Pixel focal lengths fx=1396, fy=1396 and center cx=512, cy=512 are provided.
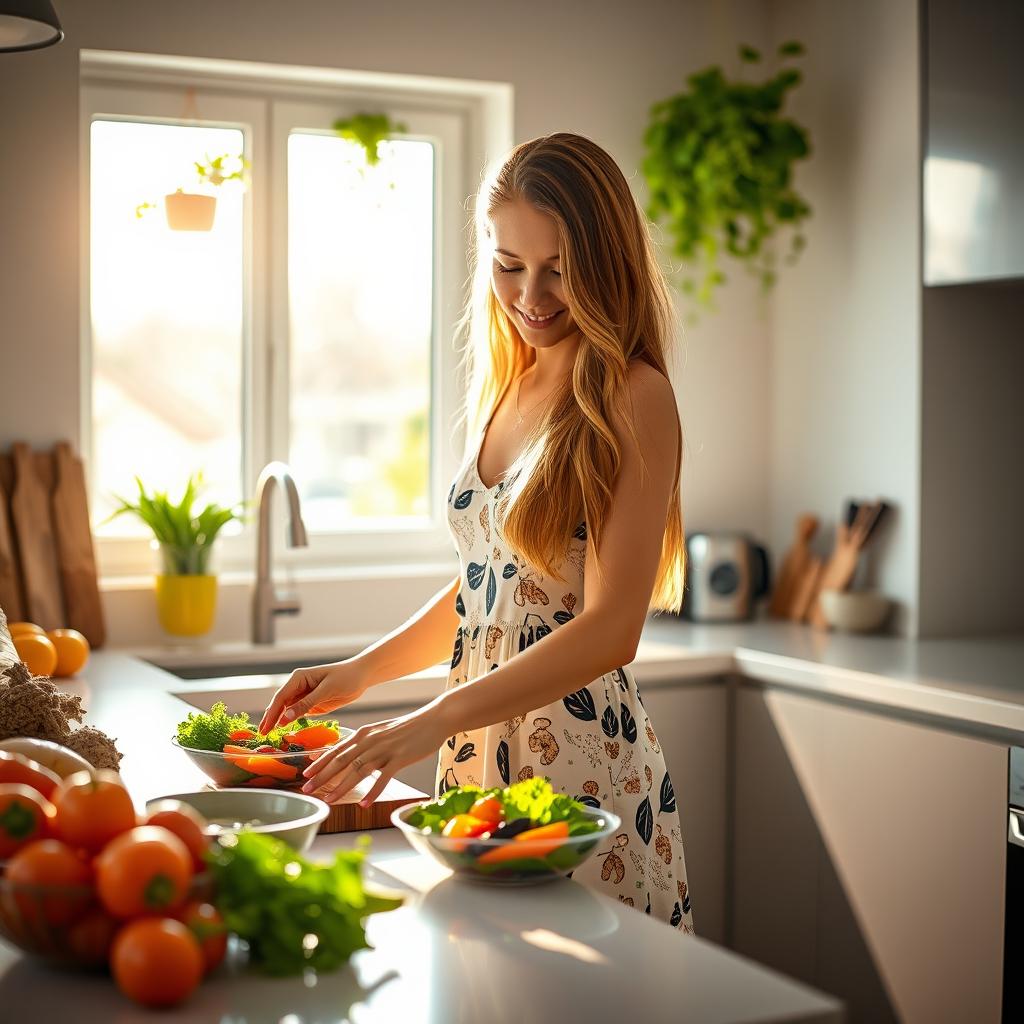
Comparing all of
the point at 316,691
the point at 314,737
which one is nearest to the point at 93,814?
the point at 314,737

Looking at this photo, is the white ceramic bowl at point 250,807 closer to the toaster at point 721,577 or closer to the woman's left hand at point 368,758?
the woman's left hand at point 368,758

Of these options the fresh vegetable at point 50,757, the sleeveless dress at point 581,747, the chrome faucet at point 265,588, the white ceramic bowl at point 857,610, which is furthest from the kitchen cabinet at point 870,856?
the fresh vegetable at point 50,757

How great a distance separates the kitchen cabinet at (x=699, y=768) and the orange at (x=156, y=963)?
1.88 meters

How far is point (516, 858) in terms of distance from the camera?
44.9 inches

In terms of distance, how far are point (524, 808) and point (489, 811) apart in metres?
0.03

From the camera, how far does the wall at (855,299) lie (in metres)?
3.01

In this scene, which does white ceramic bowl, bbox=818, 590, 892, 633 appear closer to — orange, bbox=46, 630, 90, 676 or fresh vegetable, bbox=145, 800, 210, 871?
orange, bbox=46, 630, 90, 676

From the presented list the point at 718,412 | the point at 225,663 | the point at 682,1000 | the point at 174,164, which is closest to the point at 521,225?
the point at 682,1000

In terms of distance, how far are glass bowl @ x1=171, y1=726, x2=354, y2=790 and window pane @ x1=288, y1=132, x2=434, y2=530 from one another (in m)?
1.80

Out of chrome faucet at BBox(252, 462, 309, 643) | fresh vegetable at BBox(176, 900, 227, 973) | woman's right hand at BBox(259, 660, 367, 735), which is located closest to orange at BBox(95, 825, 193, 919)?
fresh vegetable at BBox(176, 900, 227, 973)

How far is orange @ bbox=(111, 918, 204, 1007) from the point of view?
34.7 inches

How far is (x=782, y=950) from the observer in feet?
9.09

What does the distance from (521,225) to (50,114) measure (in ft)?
4.93

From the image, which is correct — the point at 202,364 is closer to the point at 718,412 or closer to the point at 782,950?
the point at 718,412
